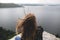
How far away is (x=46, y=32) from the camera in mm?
2320

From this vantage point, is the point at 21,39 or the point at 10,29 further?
the point at 10,29

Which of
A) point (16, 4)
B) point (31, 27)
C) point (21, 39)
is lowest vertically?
point (21, 39)

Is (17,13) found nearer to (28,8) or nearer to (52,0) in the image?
(28,8)

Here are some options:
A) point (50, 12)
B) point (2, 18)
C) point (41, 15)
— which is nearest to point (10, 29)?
point (2, 18)

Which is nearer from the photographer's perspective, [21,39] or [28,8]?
[21,39]

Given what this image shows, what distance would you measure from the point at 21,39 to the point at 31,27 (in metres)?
0.18

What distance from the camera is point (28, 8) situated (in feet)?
7.41

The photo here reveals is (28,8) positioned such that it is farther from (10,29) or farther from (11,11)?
(10,29)

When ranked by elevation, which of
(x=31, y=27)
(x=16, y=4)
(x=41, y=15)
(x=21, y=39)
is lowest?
(x=21, y=39)

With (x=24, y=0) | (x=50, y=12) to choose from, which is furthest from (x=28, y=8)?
(x=50, y=12)

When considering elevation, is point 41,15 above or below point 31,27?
above

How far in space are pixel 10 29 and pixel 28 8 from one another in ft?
1.55

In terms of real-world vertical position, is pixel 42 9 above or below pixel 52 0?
below

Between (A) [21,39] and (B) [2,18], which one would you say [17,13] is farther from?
(A) [21,39]
